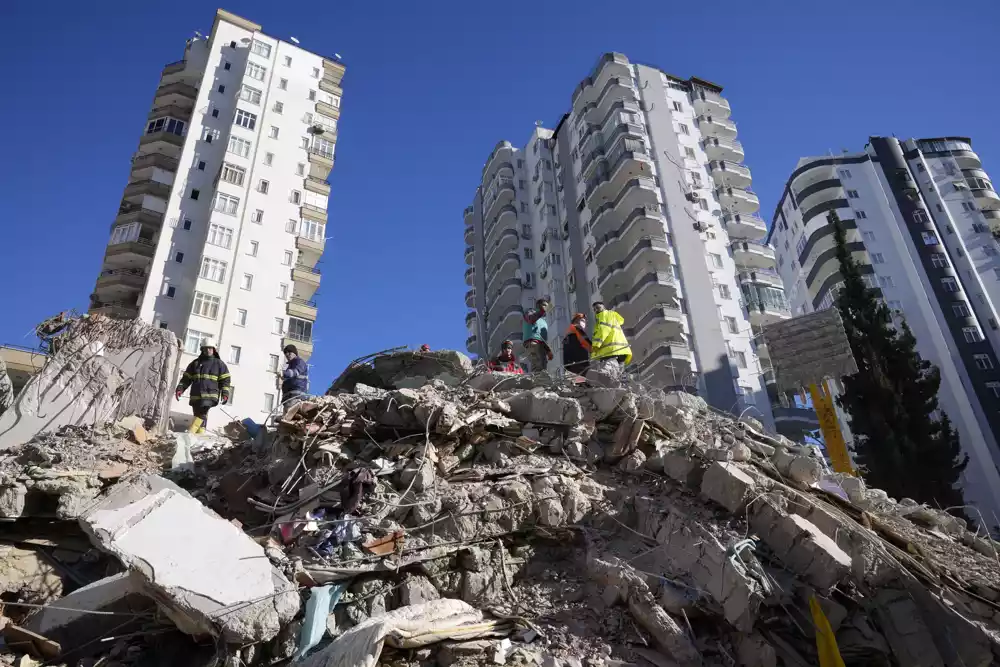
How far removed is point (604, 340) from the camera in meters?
10.6

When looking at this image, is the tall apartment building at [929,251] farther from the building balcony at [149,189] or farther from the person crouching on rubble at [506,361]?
the building balcony at [149,189]

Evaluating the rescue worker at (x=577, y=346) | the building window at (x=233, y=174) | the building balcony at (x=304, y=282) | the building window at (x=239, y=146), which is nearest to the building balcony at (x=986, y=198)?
the building balcony at (x=304, y=282)

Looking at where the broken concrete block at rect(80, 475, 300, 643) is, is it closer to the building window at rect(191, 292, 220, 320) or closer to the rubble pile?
the rubble pile

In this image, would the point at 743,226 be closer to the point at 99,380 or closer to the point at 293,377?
the point at 293,377

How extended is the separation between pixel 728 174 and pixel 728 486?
40567 mm

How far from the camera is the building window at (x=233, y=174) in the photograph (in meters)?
35.1

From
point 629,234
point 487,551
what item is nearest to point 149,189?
point 629,234

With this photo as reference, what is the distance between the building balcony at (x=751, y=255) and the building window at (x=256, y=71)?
3117cm

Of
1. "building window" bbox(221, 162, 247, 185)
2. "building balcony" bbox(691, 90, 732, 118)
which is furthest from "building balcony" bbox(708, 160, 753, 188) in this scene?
"building window" bbox(221, 162, 247, 185)

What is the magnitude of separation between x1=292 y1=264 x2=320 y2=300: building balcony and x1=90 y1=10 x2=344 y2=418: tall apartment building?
0.06 metres

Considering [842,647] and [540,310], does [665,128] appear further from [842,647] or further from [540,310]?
[842,647]

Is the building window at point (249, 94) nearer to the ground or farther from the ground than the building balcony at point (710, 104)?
nearer to the ground

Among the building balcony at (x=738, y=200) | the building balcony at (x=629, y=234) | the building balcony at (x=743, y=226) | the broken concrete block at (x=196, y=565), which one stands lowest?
the broken concrete block at (x=196, y=565)

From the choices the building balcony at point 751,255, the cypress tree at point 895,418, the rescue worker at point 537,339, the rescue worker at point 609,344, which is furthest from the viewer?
the building balcony at point 751,255
